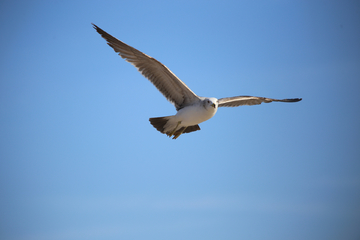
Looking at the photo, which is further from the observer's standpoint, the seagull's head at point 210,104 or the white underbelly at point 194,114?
the white underbelly at point 194,114

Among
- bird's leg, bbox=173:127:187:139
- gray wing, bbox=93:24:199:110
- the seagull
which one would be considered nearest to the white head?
the seagull

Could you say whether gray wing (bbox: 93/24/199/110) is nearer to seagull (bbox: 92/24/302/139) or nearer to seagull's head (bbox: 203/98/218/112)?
seagull (bbox: 92/24/302/139)

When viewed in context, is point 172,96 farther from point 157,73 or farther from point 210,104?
point 210,104

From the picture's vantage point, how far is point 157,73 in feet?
26.2

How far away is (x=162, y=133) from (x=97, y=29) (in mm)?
2842

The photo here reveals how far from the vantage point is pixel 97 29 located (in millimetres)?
7734

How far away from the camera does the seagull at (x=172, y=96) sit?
766 centimetres

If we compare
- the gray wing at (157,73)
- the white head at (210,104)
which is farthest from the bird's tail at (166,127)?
the white head at (210,104)

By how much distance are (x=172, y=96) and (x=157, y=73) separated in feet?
2.38

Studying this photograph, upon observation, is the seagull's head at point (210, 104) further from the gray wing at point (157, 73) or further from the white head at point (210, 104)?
the gray wing at point (157, 73)

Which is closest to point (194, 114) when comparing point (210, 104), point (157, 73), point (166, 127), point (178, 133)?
point (210, 104)

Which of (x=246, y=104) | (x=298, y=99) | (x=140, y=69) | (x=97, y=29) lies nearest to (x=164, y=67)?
(x=140, y=69)

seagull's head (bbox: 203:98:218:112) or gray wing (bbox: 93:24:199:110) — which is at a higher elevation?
gray wing (bbox: 93:24:199:110)

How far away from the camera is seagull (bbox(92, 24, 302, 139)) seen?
766cm
